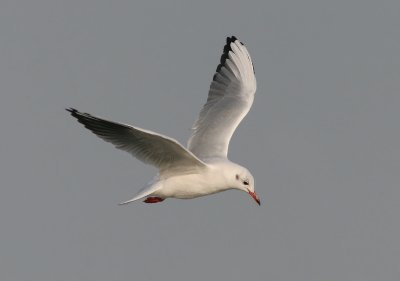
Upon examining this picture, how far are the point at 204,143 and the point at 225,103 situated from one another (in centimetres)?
132

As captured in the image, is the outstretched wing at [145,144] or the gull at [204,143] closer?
the outstretched wing at [145,144]

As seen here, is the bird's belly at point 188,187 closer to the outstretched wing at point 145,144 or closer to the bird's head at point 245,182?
the outstretched wing at point 145,144

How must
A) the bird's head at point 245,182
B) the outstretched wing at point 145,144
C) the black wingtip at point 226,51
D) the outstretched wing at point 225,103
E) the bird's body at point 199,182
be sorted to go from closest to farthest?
the outstretched wing at point 145,144
the bird's body at point 199,182
the bird's head at point 245,182
the outstretched wing at point 225,103
the black wingtip at point 226,51

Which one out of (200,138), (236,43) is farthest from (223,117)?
(236,43)

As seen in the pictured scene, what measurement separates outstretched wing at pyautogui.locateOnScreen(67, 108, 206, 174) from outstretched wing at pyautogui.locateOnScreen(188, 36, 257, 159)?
1448 mm

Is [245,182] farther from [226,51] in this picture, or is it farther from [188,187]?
[226,51]

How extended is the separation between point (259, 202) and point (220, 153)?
133cm

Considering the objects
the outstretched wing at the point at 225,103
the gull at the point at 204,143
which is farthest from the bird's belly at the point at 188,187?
the outstretched wing at the point at 225,103

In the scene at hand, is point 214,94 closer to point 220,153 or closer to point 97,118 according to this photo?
point 220,153

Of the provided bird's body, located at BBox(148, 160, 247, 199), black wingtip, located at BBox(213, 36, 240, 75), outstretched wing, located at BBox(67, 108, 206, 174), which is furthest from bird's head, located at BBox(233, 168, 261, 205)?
black wingtip, located at BBox(213, 36, 240, 75)

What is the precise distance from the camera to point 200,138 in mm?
19719

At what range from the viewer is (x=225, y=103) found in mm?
20641

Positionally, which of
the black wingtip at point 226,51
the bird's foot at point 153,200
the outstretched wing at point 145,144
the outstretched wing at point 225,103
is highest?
the black wingtip at point 226,51

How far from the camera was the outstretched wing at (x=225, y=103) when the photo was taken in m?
19.6
